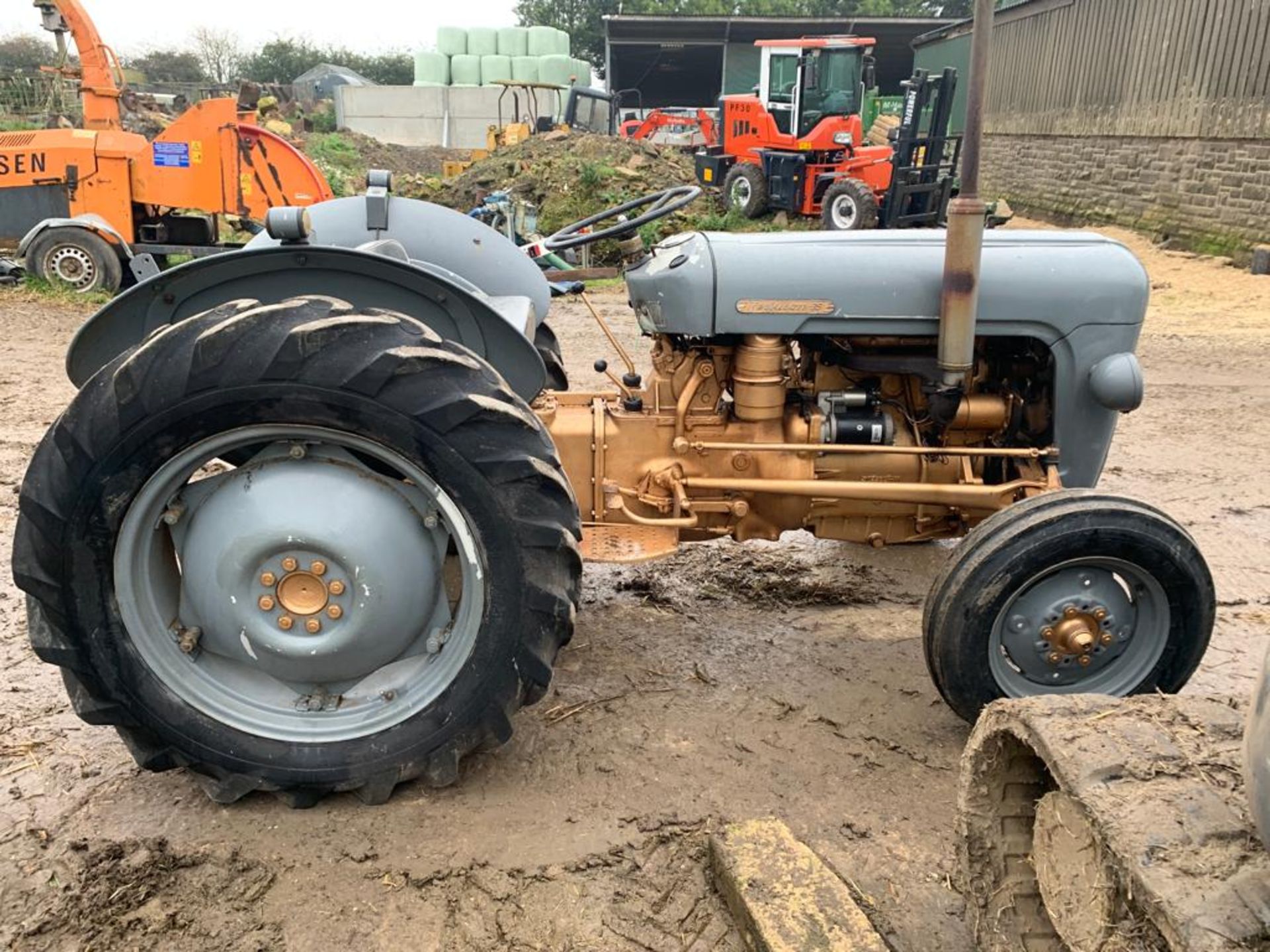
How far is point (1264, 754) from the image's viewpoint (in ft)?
4.42

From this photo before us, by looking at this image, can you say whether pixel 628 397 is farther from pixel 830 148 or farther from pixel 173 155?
pixel 830 148

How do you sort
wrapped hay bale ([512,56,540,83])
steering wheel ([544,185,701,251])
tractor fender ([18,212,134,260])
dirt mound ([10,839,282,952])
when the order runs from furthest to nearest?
1. wrapped hay bale ([512,56,540,83])
2. tractor fender ([18,212,134,260])
3. steering wheel ([544,185,701,251])
4. dirt mound ([10,839,282,952])

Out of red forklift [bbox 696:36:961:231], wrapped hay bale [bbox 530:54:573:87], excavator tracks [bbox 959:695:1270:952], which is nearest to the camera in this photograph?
excavator tracks [bbox 959:695:1270:952]

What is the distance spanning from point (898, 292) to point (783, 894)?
5.70 ft

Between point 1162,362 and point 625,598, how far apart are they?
19.4 feet

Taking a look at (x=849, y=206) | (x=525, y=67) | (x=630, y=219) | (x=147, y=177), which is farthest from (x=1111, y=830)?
(x=525, y=67)

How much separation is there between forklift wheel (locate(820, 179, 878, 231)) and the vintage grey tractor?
36.7 ft

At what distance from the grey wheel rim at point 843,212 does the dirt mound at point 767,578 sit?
35.2 ft

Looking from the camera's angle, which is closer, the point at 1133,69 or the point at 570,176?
the point at 1133,69

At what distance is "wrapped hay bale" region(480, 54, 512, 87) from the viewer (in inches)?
1528

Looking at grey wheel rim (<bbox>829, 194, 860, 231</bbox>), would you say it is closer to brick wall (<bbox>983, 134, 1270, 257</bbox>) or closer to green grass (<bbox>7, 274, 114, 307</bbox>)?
brick wall (<bbox>983, 134, 1270, 257</bbox>)

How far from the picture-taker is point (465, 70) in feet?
129

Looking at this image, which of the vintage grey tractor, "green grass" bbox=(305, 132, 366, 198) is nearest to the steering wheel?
the vintage grey tractor

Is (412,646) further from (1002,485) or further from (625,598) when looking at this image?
(1002,485)
